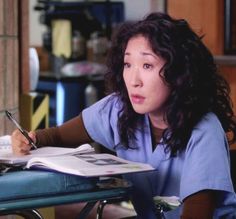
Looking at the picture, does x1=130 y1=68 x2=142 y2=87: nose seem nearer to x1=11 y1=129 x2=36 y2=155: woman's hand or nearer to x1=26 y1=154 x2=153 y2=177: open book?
x1=26 y1=154 x2=153 y2=177: open book

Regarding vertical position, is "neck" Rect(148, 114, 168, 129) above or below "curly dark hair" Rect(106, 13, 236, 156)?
below

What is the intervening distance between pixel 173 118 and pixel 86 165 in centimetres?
27

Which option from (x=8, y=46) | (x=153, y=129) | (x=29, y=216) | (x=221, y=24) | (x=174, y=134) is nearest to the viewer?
(x=29, y=216)

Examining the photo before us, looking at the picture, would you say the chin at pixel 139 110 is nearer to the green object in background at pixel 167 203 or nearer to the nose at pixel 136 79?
the nose at pixel 136 79

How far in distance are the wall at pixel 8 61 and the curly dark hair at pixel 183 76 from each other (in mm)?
816

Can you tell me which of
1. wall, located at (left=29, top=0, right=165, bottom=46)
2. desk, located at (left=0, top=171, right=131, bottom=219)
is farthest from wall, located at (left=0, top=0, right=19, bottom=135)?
wall, located at (left=29, top=0, right=165, bottom=46)

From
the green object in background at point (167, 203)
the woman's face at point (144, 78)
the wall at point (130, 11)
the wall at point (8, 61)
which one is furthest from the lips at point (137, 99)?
the wall at point (130, 11)

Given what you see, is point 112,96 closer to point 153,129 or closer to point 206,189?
point 153,129

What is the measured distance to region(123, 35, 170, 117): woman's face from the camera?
1.31m

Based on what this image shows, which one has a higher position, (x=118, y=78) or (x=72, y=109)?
(x=118, y=78)

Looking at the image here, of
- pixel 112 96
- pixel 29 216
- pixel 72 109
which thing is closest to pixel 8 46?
pixel 112 96

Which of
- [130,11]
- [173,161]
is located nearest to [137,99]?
[173,161]

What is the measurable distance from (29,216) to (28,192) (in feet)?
0.35

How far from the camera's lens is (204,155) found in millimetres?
1231
